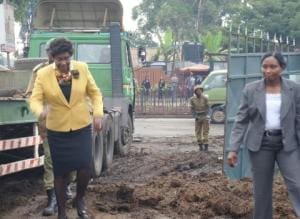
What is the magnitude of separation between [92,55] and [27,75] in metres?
Answer: 3.25

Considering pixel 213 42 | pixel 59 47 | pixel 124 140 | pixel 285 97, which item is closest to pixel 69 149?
pixel 59 47

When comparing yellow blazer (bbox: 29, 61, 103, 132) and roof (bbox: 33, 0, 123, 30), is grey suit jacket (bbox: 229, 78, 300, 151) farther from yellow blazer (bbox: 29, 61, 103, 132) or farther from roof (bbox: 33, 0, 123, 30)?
roof (bbox: 33, 0, 123, 30)

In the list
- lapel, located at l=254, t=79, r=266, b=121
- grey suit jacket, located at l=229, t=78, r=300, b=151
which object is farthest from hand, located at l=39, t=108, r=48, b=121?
lapel, located at l=254, t=79, r=266, b=121

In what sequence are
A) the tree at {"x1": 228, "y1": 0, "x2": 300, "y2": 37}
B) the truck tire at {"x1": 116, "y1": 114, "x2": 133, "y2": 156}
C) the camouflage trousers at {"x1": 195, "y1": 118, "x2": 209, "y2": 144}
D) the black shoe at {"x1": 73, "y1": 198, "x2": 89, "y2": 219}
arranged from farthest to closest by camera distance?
the tree at {"x1": 228, "y1": 0, "x2": 300, "y2": 37} → the camouflage trousers at {"x1": 195, "y1": 118, "x2": 209, "y2": 144} → the truck tire at {"x1": 116, "y1": 114, "x2": 133, "y2": 156} → the black shoe at {"x1": 73, "y1": 198, "x2": 89, "y2": 219}

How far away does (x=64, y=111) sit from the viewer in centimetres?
652

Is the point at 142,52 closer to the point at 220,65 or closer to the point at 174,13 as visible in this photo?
the point at 220,65

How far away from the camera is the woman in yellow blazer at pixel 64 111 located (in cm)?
651

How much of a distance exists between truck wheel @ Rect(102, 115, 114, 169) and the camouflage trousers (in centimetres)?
349

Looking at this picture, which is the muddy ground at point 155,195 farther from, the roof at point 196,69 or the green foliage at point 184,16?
the green foliage at point 184,16

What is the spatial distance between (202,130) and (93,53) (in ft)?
10.6

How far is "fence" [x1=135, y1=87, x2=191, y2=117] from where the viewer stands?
29.3 metres

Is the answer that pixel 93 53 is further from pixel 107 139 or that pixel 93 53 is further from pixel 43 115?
pixel 43 115

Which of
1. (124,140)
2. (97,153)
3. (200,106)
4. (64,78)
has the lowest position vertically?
(124,140)

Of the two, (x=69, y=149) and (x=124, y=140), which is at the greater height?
(x=69, y=149)
